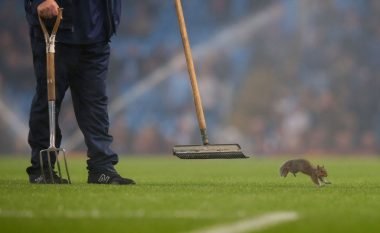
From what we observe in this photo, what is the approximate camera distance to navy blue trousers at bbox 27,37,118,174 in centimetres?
622

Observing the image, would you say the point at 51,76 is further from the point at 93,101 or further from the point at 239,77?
the point at 239,77

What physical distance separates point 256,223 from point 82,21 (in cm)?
282

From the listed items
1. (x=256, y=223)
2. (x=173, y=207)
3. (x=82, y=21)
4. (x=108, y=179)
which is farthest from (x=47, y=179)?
(x=256, y=223)

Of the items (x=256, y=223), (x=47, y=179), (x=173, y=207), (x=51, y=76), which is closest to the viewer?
(x=256, y=223)

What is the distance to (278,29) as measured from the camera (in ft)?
61.9

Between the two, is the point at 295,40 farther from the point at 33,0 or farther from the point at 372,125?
the point at 33,0

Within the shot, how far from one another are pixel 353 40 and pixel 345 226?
48.6 ft

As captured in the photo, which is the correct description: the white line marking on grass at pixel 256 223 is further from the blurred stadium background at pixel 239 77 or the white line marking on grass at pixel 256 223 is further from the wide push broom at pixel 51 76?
the blurred stadium background at pixel 239 77

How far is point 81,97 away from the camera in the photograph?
20.8 feet

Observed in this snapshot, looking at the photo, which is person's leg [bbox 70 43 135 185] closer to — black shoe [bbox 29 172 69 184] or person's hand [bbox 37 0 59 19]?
black shoe [bbox 29 172 69 184]

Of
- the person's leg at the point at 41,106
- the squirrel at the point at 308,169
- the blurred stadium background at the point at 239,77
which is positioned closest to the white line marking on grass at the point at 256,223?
the squirrel at the point at 308,169

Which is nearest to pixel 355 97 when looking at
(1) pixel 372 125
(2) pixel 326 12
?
(1) pixel 372 125

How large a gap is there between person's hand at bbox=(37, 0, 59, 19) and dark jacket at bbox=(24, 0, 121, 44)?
0.14 m

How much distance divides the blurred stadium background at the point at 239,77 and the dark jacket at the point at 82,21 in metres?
11.1
